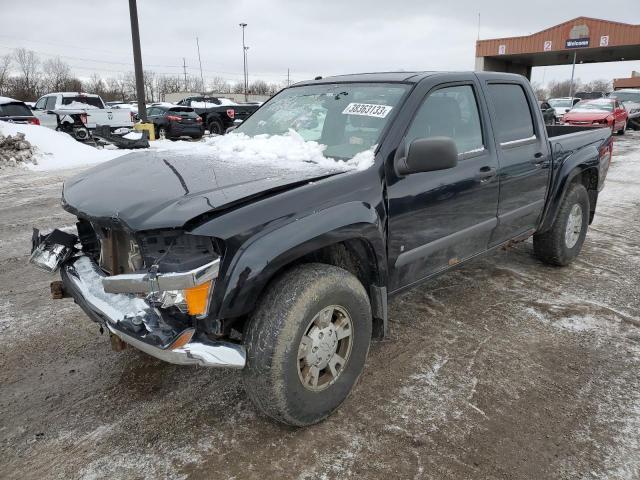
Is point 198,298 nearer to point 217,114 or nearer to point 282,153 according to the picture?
point 282,153

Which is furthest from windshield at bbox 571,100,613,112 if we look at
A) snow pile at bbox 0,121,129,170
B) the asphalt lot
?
the asphalt lot

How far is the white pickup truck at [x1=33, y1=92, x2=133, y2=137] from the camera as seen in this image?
16672 mm

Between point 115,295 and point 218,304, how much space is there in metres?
0.68

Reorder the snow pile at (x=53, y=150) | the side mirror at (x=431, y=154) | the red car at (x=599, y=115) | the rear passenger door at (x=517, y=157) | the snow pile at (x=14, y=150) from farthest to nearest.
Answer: the red car at (x=599, y=115) < the snow pile at (x=53, y=150) < the snow pile at (x=14, y=150) < the rear passenger door at (x=517, y=157) < the side mirror at (x=431, y=154)

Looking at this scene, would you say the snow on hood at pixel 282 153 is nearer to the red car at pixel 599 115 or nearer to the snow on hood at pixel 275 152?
the snow on hood at pixel 275 152

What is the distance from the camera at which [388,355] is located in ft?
10.7

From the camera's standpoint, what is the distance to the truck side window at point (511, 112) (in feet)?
12.2

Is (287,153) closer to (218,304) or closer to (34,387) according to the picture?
(218,304)

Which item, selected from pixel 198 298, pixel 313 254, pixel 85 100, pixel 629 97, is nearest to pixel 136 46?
pixel 85 100

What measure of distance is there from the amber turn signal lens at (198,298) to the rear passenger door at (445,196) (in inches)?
46.1

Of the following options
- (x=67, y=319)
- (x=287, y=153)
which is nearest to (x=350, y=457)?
(x=287, y=153)

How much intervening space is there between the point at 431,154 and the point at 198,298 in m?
1.42

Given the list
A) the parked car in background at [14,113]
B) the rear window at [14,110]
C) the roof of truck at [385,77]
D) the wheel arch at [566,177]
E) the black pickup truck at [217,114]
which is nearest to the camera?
the roof of truck at [385,77]

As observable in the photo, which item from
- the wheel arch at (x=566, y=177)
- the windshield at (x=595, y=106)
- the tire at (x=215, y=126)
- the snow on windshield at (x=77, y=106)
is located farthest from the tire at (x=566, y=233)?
the tire at (x=215, y=126)
